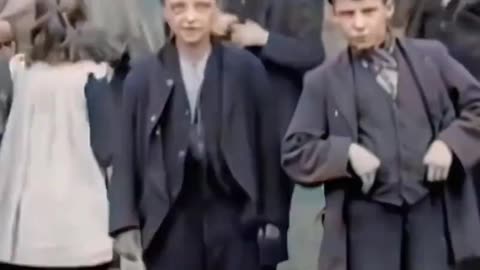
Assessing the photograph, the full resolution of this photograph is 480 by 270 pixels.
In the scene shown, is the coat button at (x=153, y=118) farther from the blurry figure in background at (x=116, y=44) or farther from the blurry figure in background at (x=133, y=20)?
the blurry figure in background at (x=133, y=20)

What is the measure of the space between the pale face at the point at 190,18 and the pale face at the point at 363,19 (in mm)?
268

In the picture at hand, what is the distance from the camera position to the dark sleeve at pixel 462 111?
9.04ft

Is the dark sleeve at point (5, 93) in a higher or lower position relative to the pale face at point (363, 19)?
lower

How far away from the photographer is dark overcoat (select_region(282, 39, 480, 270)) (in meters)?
2.78

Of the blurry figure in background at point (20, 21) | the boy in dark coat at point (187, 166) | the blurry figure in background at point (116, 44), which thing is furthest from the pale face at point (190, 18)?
the blurry figure in background at point (20, 21)

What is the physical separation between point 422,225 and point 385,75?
304 millimetres

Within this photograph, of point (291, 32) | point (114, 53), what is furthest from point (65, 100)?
point (291, 32)

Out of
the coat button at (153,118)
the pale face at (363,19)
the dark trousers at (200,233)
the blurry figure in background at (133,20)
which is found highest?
the pale face at (363,19)

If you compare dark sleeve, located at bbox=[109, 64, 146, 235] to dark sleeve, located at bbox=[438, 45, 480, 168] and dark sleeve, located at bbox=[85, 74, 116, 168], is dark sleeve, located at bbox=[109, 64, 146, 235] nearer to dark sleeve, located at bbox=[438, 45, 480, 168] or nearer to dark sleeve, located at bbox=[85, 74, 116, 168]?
dark sleeve, located at bbox=[85, 74, 116, 168]

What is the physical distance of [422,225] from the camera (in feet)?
9.17

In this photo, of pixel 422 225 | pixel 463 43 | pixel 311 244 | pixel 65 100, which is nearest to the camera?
pixel 422 225

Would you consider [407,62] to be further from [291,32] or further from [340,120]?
[291,32]

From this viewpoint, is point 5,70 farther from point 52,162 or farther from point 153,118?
point 153,118

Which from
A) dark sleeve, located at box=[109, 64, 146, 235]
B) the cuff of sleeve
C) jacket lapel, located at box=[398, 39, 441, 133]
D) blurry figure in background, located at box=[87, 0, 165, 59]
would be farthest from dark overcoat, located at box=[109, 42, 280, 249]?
blurry figure in background, located at box=[87, 0, 165, 59]
